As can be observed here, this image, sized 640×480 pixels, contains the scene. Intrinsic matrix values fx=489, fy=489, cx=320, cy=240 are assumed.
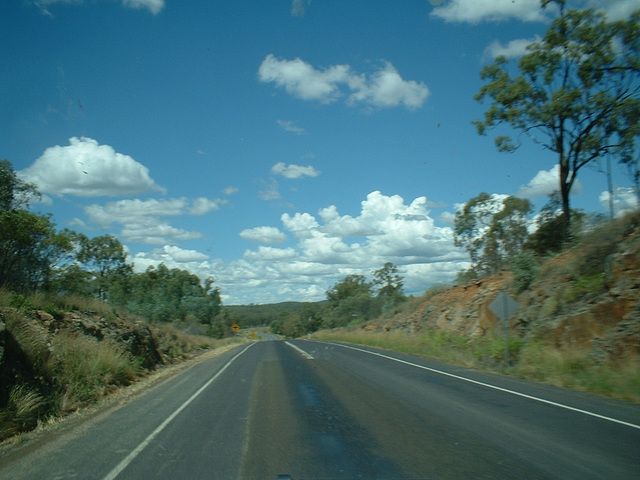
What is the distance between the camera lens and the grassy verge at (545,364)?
38.0 feet

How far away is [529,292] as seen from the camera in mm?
22781

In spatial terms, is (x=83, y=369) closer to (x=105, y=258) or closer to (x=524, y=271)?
(x=524, y=271)

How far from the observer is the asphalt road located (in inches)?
242

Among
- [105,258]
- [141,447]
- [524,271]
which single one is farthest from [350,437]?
[105,258]

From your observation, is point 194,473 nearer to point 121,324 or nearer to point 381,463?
point 381,463

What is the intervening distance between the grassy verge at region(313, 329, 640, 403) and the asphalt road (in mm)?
869

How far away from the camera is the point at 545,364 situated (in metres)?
15.1

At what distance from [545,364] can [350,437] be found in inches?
387

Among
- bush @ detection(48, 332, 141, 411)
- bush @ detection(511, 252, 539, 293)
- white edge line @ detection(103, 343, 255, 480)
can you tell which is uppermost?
bush @ detection(511, 252, 539, 293)

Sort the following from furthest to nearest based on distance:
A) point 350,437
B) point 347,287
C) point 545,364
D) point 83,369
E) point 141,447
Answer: point 347,287 → point 545,364 → point 83,369 → point 350,437 → point 141,447

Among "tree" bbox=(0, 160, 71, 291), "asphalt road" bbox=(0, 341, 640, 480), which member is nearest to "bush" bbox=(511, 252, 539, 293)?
"asphalt road" bbox=(0, 341, 640, 480)

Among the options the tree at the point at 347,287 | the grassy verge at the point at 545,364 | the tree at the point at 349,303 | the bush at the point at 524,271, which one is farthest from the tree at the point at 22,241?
the tree at the point at 347,287

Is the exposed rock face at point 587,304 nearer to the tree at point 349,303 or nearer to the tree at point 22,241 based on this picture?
the tree at point 22,241

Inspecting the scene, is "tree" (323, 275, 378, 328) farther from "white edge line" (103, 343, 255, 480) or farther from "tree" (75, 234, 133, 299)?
"white edge line" (103, 343, 255, 480)
